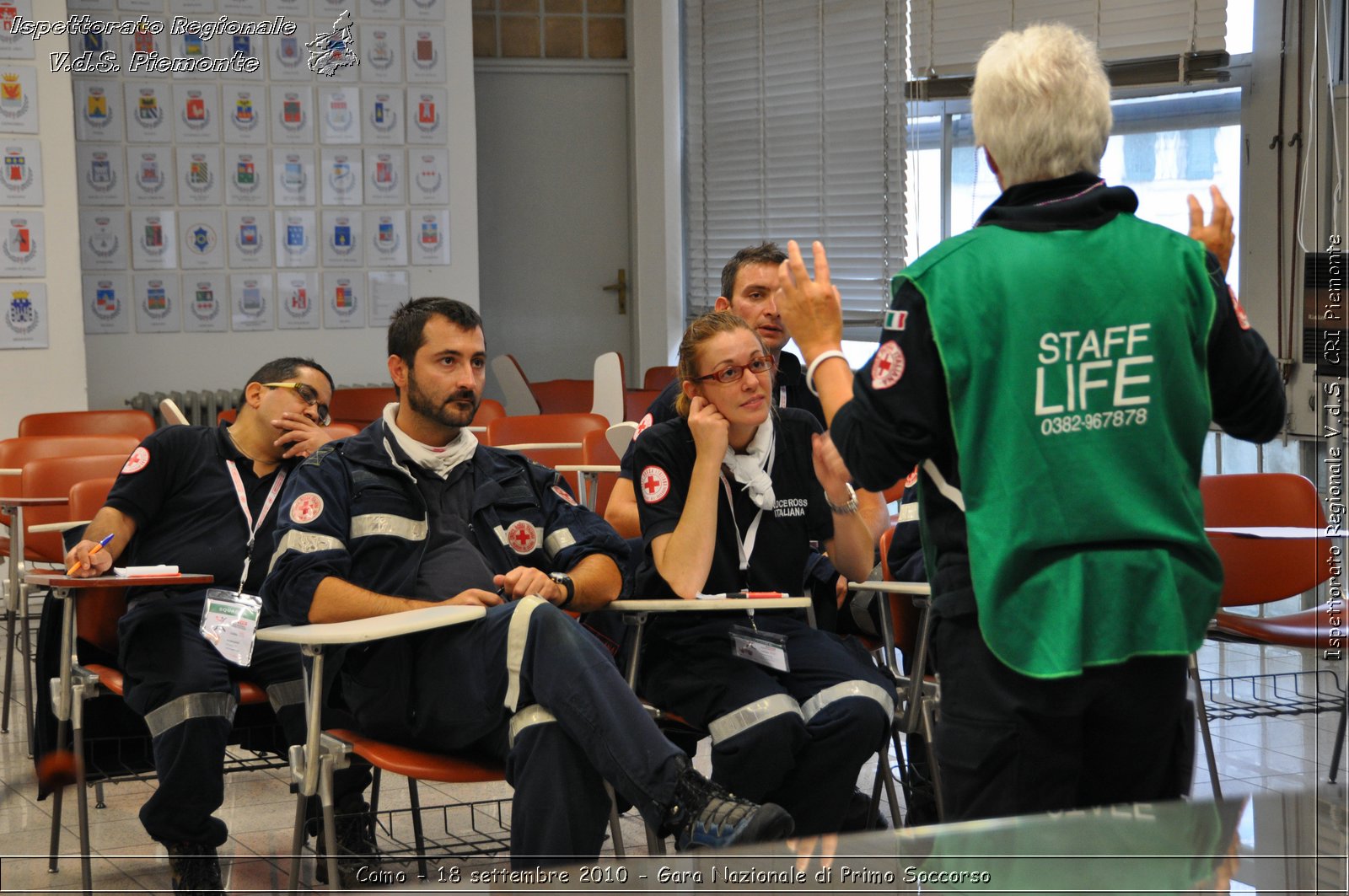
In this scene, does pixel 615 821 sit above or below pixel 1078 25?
below

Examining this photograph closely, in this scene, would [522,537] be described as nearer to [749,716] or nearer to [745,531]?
[745,531]

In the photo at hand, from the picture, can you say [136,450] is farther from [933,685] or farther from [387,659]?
[933,685]

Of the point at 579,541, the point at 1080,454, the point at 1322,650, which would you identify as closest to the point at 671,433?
the point at 579,541

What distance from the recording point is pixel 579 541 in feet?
9.59

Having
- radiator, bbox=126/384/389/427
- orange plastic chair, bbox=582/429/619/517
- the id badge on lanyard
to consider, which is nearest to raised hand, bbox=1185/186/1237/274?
the id badge on lanyard

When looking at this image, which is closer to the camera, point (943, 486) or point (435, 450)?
point (943, 486)

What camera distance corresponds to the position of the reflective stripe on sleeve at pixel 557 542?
115 inches

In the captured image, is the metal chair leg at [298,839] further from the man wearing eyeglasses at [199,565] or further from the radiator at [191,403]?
the radiator at [191,403]

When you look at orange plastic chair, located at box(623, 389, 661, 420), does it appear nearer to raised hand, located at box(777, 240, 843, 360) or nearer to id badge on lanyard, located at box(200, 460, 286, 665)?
id badge on lanyard, located at box(200, 460, 286, 665)

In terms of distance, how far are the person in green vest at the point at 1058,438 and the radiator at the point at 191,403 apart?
5.85 metres

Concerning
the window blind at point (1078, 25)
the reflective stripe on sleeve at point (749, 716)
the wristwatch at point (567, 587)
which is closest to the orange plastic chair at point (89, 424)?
the wristwatch at point (567, 587)

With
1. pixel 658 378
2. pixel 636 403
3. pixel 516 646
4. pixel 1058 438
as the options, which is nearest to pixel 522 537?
pixel 516 646

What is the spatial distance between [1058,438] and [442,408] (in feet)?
5.59

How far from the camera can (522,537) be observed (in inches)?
116
